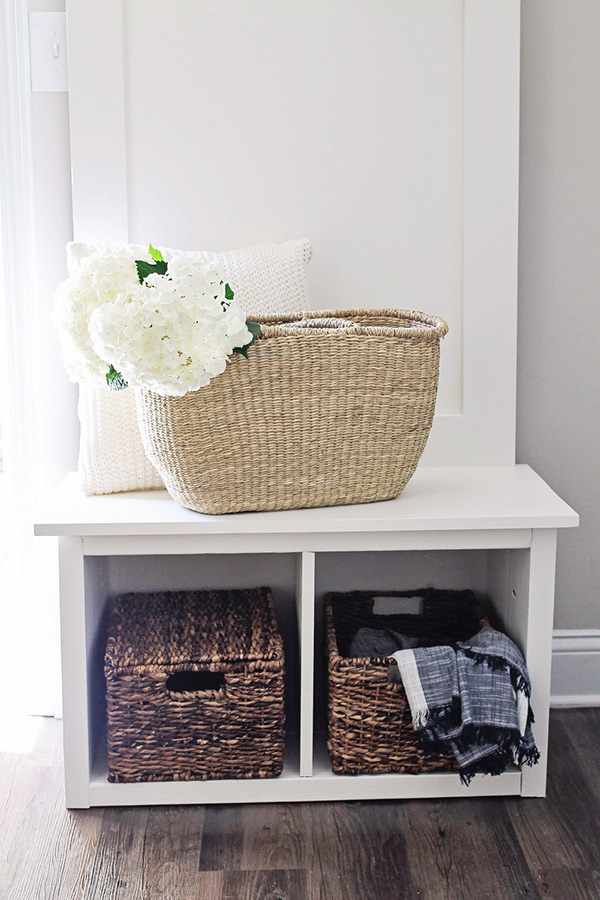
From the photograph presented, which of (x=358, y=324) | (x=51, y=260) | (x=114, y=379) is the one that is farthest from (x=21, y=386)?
(x=358, y=324)

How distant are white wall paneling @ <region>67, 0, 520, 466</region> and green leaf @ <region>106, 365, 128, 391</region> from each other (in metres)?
0.50

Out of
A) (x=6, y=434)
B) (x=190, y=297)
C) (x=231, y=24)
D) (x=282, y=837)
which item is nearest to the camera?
(x=190, y=297)

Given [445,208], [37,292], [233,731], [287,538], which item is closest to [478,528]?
[287,538]

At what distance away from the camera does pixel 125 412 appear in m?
1.81

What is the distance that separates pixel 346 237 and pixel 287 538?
0.70 meters

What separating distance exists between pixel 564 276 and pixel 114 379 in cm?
105

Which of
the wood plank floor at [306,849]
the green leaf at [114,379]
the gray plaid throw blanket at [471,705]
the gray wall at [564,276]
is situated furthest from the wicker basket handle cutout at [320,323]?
the wood plank floor at [306,849]

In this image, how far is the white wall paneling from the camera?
1.90 m

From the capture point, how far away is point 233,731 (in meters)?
1.74

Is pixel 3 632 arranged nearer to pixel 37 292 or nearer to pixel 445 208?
pixel 37 292

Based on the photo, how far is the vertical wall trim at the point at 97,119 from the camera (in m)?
1.88

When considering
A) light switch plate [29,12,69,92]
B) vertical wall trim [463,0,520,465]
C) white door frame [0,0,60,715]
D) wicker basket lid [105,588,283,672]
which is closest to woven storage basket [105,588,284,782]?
wicker basket lid [105,588,283,672]

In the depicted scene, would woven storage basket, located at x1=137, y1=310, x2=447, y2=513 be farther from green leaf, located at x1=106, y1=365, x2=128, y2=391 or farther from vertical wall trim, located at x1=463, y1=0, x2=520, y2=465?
vertical wall trim, located at x1=463, y1=0, x2=520, y2=465

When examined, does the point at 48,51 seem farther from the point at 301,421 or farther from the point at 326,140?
the point at 301,421
